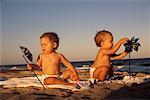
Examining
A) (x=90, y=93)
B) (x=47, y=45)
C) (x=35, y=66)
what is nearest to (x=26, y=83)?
(x=35, y=66)

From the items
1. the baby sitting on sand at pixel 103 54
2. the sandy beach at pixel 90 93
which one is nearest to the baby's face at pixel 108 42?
the baby sitting on sand at pixel 103 54

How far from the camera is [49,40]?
1.81 meters

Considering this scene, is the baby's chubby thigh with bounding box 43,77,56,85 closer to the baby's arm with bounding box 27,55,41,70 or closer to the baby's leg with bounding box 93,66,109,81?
the baby's arm with bounding box 27,55,41,70

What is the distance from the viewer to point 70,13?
181 centimetres

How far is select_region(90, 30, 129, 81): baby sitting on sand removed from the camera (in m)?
1.82

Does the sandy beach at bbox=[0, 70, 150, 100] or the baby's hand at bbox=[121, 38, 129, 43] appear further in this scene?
the baby's hand at bbox=[121, 38, 129, 43]

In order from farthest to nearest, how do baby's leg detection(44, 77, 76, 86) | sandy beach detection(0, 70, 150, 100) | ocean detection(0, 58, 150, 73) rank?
ocean detection(0, 58, 150, 73) → baby's leg detection(44, 77, 76, 86) → sandy beach detection(0, 70, 150, 100)

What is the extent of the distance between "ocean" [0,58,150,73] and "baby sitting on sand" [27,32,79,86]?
0.04 meters

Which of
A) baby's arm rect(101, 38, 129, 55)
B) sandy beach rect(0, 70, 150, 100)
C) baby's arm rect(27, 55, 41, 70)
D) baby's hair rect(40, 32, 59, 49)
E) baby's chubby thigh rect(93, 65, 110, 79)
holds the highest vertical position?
baby's hair rect(40, 32, 59, 49)

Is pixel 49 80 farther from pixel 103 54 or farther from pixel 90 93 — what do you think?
pixel 103 54

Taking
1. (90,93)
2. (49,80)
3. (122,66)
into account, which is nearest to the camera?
(90,93)

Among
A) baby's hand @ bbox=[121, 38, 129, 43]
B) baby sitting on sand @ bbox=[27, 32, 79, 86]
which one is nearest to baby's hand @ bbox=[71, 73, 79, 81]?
baby sitting on sand @ bbox=[27, 32, 79, 86]

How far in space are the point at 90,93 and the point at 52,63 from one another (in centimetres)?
Answer: 32

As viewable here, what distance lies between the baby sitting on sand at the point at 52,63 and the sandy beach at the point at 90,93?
0.22ft
